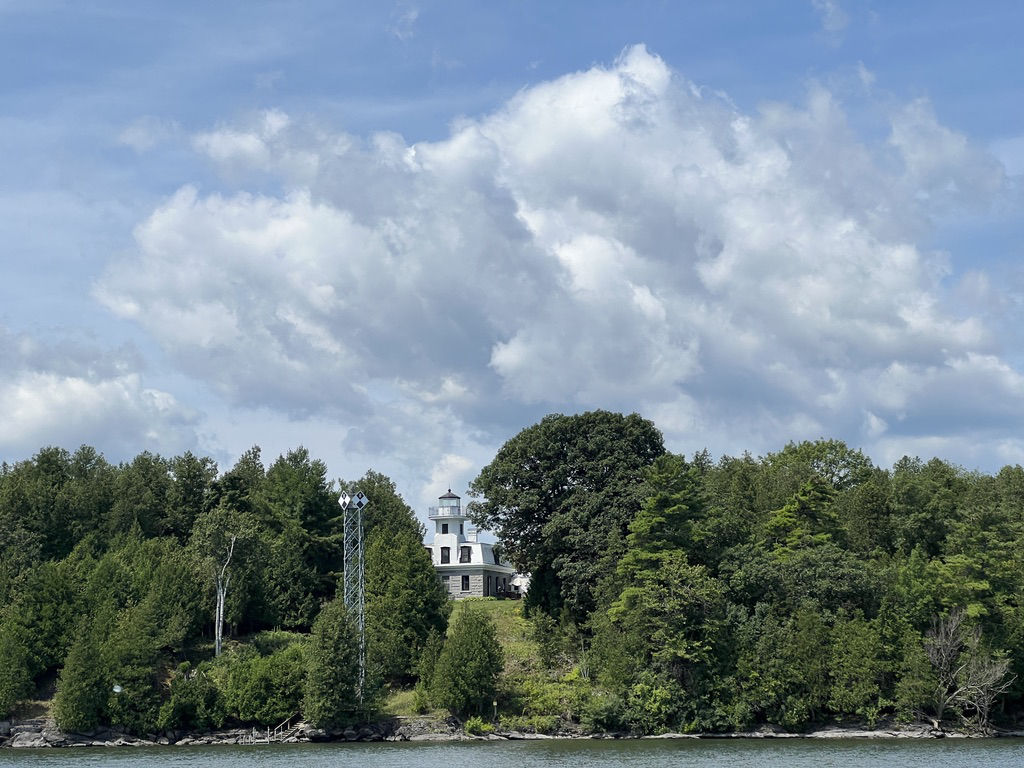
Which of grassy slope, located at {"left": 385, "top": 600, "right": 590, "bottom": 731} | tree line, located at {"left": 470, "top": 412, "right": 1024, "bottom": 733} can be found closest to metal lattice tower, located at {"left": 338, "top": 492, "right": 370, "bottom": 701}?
grassy slope, located at {"left": 385, "top": 600, "right": 590, "bottom": 731}

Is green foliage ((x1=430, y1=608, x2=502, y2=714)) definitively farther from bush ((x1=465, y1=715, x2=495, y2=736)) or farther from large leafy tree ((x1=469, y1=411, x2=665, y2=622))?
large leafy tree ((x1=469, y1=411, x2=665, y2=622))

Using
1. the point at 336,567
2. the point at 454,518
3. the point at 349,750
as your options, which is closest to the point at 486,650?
the point at 349,750

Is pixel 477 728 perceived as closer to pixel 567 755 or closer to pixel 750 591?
pixel 567 755

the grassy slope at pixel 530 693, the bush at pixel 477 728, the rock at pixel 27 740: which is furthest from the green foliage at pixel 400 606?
the rock at pixel 27 740

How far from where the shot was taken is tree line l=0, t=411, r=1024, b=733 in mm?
61219

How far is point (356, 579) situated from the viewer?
7288 cm

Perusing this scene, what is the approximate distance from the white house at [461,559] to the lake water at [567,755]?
38649 mm

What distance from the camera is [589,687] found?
6325 centimetres

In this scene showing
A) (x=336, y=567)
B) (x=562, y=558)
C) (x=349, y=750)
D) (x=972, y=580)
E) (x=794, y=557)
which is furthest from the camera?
(x=336, y=567)

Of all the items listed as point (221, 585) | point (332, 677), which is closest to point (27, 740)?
point (221, 585)

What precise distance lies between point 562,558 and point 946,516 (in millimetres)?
23487

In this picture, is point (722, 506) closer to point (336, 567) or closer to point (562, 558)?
point (562, 558)

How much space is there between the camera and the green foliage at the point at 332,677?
61.4 metres

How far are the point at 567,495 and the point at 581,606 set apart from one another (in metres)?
7.12
